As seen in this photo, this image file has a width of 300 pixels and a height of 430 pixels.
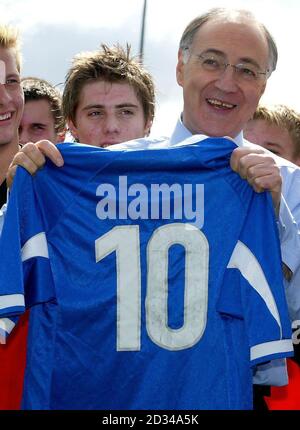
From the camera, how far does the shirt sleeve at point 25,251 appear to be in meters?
2.92

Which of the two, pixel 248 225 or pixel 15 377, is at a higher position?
pixel 248 225

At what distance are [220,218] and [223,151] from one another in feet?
0.77

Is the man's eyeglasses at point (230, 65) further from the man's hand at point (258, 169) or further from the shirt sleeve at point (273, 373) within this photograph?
the shirt sleeve at point (273, 373)

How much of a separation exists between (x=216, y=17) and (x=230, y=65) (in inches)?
9.5

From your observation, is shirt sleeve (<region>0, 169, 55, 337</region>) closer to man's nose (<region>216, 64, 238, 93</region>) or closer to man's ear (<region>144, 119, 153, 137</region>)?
man's nose (<region>216, 64, 238, 93</region>)

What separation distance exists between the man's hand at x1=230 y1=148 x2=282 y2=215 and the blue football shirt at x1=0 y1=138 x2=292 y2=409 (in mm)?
53

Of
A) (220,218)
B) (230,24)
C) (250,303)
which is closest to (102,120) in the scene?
(230,24)

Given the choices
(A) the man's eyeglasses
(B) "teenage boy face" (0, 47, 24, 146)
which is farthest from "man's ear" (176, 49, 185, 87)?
(B) "teenage boy face" (0, 47, 24, 146)

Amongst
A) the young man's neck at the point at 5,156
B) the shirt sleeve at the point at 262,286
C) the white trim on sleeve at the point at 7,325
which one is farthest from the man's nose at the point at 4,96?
the shirt sleeve at the point at 262,286

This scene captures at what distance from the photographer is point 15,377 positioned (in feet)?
10.7

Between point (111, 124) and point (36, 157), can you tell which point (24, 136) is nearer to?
point (111, 124)

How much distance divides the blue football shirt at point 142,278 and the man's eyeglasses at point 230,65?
444mm

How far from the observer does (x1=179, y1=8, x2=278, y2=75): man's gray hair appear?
11.3ft

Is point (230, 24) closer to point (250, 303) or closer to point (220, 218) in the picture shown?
point (220, 218)
